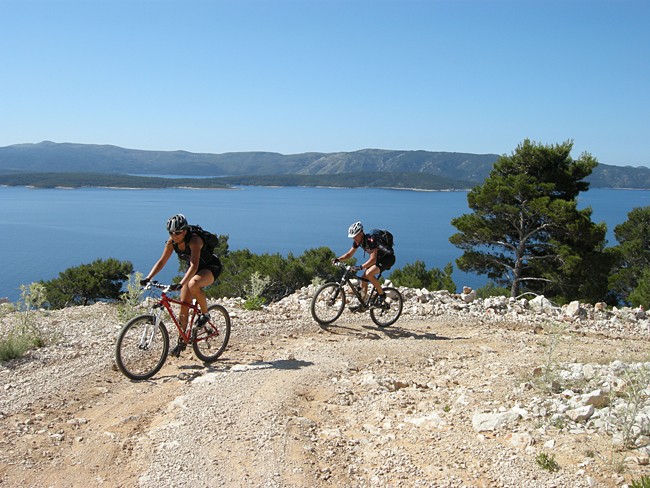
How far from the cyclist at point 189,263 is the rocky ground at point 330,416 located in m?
0.75

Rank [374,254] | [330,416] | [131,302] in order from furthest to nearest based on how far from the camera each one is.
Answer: [374,254] < [131,302] < [330,416]

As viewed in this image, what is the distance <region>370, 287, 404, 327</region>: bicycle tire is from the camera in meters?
9.45

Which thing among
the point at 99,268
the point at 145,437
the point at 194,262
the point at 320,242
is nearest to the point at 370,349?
the point at 194,262

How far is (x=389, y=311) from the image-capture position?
9.91 metres

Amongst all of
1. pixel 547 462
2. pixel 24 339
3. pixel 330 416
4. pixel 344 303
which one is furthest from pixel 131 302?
pixel 547 462

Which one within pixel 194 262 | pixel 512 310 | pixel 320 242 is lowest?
pixel 320 242

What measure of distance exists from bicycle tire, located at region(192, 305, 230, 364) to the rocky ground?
0.59ft

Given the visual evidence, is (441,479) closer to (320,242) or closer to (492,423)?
(492,423)

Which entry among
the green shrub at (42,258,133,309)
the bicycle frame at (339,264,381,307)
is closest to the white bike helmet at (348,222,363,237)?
the bicycle frame at (339,264,381,307)

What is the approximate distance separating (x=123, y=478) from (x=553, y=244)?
21889mm

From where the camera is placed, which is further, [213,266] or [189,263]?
[213,266]

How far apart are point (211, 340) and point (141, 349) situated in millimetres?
1167

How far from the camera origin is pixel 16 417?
16.5 ft

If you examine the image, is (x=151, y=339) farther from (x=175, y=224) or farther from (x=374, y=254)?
(x=374, y=254)
